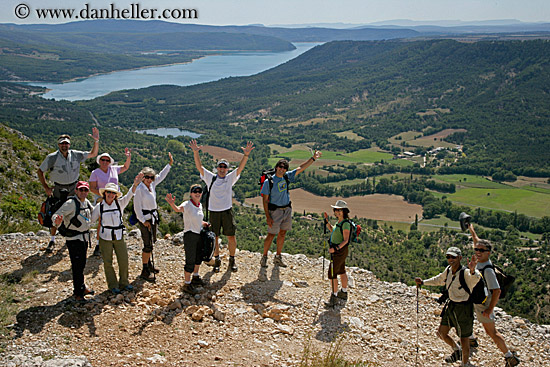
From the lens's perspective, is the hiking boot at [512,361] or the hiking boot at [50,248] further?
the hiking boot at [50,248]

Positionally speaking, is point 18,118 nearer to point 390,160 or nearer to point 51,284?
point 390,160

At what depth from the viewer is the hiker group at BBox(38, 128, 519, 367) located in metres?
6.30

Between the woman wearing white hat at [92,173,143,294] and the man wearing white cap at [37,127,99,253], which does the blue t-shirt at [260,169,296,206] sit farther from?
the man wearing white cap at [37,127,99,253]

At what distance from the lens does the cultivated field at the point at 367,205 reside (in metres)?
66.8

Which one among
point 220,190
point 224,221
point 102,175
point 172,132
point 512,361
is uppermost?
point 102,175

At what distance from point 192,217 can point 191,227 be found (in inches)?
7.0

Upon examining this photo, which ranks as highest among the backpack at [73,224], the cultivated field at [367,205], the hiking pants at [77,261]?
the backpack at [73,224]

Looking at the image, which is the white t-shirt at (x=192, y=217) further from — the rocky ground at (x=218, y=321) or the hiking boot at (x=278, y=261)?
the hiking boot at (x=278, y=261)

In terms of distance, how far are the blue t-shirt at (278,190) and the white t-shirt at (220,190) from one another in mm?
678

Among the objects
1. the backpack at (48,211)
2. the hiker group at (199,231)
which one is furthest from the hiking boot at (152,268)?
the backpack at (48,211)

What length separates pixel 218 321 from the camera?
6.73 meters

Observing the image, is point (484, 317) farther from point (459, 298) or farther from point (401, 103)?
point (401, 103)

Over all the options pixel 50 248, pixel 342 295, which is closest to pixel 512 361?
pixel 342 295

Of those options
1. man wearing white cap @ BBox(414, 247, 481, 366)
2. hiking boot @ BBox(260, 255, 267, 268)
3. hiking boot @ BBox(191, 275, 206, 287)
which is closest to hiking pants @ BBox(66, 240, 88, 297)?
hiking boot @ BBox(191, 275, 206, 287)
